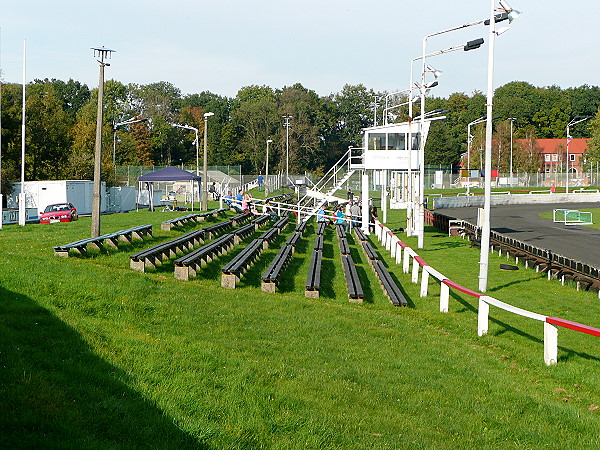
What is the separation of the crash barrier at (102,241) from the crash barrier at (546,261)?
42.7 feet

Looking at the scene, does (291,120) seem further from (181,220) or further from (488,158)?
(488,158)

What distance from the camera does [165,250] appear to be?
62.4 ft

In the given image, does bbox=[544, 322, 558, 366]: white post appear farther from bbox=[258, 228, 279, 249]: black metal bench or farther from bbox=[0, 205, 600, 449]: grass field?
bbox=[258, 228, 279, 249]: black metal bench

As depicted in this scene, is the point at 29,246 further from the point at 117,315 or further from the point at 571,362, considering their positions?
the point at 571,362

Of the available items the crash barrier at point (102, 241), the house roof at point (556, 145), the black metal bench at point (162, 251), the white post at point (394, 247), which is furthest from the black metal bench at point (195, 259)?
the house roof at point (556, 145)

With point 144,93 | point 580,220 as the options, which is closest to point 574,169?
point 144,93

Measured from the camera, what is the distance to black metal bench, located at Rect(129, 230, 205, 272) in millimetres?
16953

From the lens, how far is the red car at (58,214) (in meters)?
38.1

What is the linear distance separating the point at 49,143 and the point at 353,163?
29788 mm

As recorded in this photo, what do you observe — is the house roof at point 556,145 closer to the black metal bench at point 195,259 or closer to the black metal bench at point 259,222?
the black metal bench at point 259,222

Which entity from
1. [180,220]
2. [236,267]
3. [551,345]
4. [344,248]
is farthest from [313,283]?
[180,220]

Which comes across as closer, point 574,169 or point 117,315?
point 117,315

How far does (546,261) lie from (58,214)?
26347 mm

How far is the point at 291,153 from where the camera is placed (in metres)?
112
